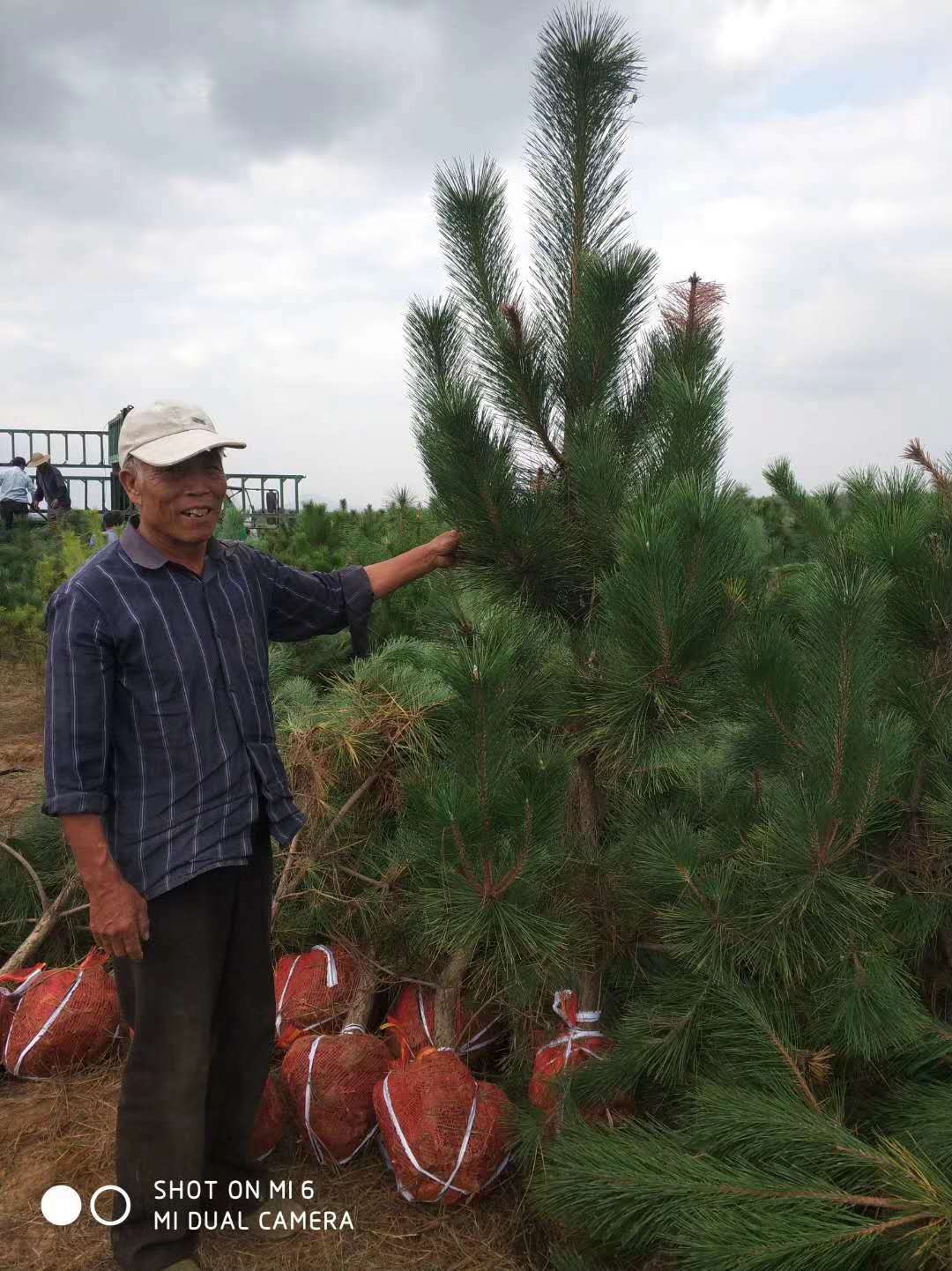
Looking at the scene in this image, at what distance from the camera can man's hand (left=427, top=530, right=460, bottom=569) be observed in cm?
244

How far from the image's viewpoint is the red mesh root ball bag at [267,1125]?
2.55 m

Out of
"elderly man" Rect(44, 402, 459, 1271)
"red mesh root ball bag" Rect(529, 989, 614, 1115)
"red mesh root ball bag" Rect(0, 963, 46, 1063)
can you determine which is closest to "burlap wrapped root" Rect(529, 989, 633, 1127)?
"red mesh root ball bag" Rect(529, 989, 614, 1115)

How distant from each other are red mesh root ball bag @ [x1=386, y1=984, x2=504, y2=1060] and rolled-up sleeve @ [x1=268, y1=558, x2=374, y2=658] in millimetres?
977

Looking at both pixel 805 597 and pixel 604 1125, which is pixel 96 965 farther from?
pixel 805 597

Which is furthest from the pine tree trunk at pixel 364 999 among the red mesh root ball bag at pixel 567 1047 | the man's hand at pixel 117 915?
the man's hand at pixel 117 915

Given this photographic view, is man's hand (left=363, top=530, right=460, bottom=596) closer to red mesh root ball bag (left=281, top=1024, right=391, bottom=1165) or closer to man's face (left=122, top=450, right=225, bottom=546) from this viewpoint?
man's face (left=122, top=450, right=225, bottom=546)

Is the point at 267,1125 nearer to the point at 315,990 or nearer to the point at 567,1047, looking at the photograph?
the point at 315,990

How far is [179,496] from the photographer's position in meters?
2.16

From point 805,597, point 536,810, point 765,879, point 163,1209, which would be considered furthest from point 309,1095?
point 805,597

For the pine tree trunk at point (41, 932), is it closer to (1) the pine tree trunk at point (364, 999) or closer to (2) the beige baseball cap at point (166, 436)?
(1) the pine tree trunk at point (364, 999)

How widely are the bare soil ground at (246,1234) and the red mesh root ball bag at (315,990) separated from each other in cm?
31

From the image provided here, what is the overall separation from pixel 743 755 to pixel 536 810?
1.74ft

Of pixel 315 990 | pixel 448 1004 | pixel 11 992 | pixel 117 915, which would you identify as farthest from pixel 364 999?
pixel 11 992

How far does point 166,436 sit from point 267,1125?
1.69 meters
